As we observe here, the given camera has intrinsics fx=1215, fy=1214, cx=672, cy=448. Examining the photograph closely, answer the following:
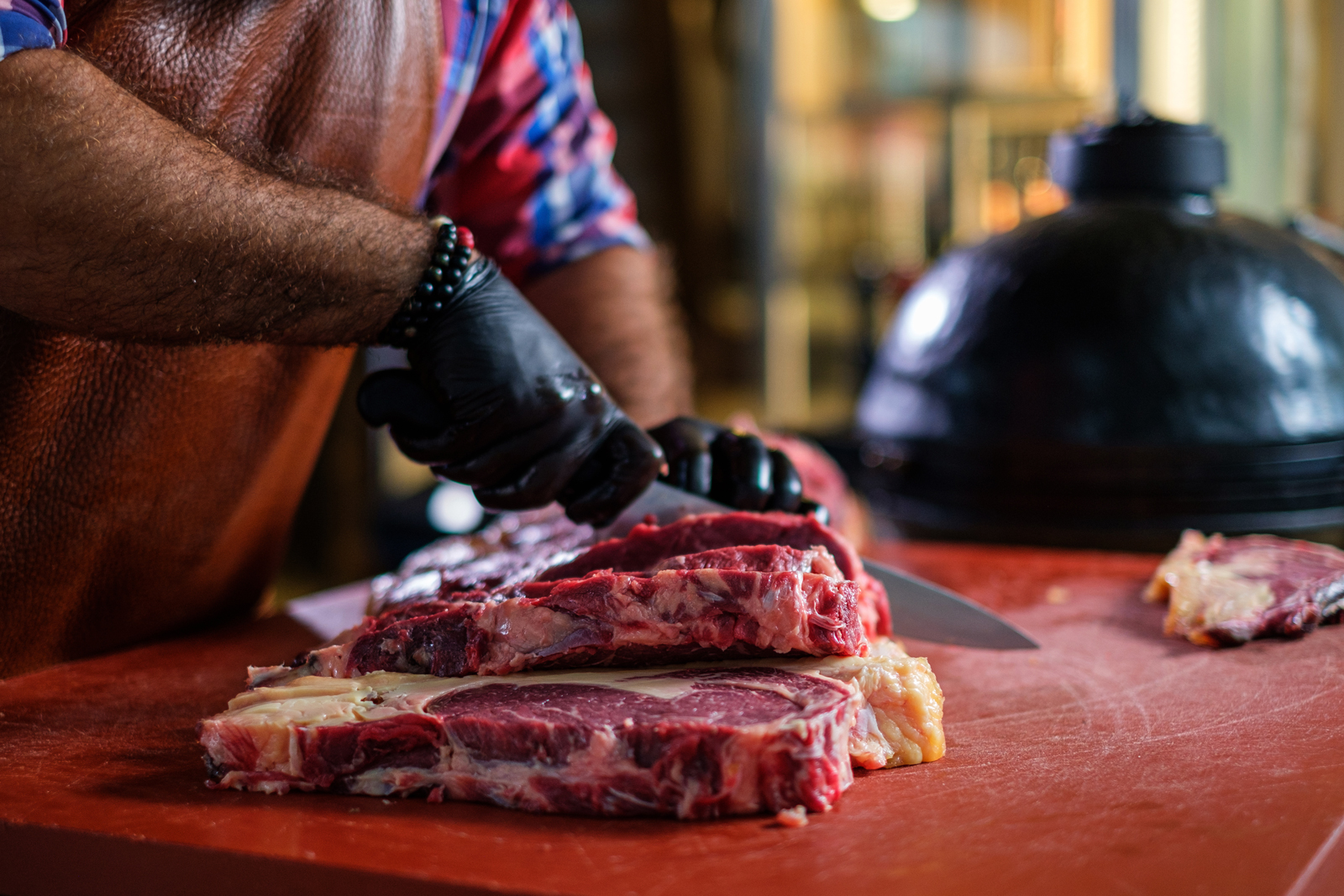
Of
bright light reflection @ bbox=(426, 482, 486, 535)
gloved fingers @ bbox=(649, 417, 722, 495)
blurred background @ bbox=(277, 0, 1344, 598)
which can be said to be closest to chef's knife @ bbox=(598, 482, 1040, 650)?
gloved fingers @ bbox=(649, 417, 722, 495)

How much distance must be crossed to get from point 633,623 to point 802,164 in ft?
17.0

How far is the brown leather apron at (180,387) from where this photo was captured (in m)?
1.57

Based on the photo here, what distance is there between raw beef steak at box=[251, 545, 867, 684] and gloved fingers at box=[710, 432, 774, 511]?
1.04 ft

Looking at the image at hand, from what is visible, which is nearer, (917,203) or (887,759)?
(887,759)

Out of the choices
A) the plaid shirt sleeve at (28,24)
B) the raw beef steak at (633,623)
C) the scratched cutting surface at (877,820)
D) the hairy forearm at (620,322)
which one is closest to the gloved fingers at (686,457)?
the raw beef steak at (633,623)

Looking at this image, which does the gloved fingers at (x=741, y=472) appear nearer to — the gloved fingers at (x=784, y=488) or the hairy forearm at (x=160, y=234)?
the gloved fingers at (x=784, y=488)

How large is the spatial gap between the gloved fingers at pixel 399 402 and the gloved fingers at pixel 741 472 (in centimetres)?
45

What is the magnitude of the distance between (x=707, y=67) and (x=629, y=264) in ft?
14.6

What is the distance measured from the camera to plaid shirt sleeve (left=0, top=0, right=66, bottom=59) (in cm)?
125

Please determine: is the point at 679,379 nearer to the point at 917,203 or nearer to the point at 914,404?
the point at 914,404

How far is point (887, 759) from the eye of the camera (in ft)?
4.25

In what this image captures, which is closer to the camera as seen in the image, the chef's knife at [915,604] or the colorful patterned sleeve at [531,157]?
the chef's knife at [915,604]

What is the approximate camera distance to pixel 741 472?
5.82 ft

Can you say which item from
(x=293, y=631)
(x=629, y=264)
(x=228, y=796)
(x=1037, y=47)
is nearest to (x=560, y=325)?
(x=629, y=264)
